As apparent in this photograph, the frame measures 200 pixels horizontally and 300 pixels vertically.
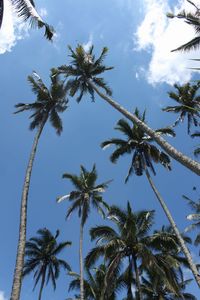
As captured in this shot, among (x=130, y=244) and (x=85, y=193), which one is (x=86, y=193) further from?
(x=130, y=244)

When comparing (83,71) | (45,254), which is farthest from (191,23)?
(45,254)

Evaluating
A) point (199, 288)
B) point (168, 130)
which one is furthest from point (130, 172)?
point (199, 288)

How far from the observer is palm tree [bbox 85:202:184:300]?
86.0ft

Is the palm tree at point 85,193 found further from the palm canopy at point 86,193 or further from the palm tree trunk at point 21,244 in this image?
the palm tree trunk at point 21,244

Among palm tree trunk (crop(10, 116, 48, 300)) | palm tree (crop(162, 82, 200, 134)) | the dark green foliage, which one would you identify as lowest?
palm tree trunk (crop(10, 116, 48, 300))

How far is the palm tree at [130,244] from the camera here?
26219 mm

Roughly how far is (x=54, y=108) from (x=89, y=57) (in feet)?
16.8

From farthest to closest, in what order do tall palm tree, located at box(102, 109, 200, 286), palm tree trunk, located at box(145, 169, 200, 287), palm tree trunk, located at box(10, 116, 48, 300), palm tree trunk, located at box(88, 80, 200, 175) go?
tall palm tree, located at box(102, 109, 200, 286)
palm tree trunk, located at box(145, 169, 200, 287)
palm tree trunk, located at box(88, 80, 200, 175)
palm tree trunk, located at box(10, 116, 48, 300)

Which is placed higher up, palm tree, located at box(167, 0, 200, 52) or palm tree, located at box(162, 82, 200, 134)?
palm tree, located at box(162, 82, 200, 134)

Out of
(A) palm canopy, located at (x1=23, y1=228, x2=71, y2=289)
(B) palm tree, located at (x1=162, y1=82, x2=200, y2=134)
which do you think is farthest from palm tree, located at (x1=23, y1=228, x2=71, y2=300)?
(B) palm tree, located at (x1=162, y1=82, x2=200, y2=134)

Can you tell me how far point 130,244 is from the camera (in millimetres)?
27188

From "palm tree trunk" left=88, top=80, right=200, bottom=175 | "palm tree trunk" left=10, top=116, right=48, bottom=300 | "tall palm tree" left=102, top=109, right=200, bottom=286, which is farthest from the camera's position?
"tall palm tree" left=102, top=109, right=200, bottom=286

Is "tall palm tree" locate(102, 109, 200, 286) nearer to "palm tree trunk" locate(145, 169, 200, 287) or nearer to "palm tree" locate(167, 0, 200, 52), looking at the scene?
"palm tree trunk" locate(145, 169, 200, 287)

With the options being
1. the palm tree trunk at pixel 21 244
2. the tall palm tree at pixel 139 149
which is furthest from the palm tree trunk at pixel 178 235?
the palm tree trunk at pixel 21 244
